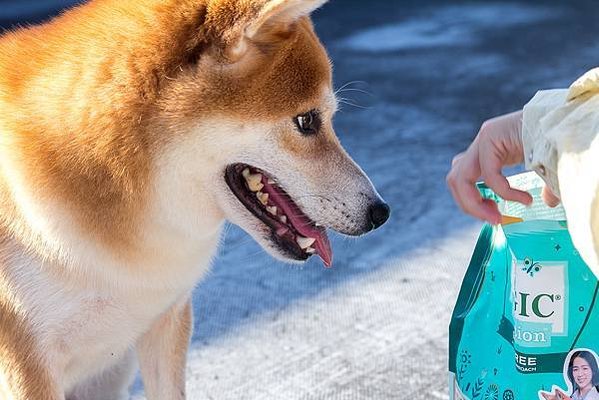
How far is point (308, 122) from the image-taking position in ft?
4.28

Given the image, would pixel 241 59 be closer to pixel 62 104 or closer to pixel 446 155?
pixel 62 104

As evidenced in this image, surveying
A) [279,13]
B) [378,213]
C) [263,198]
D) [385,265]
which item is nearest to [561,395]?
[378,213]

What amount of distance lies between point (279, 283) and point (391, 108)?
120 centimetres

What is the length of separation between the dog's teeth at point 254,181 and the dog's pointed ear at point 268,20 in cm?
17

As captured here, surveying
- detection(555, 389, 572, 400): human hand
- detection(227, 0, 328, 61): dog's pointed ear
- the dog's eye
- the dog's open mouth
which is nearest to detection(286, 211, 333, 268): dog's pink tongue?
the dog's open mouth

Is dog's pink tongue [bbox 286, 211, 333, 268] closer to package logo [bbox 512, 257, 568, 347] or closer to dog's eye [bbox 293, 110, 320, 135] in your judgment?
dog's eye [bbox 293, 110, 320, 135]

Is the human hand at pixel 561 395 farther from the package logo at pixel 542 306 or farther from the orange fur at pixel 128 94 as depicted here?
the orange fur at pixel 128 94

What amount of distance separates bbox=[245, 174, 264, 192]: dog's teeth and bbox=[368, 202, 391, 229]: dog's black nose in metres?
0.16

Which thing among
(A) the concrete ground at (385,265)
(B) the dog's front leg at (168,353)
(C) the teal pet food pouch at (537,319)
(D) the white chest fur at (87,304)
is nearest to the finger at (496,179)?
Answer: (C) the teal pet food pouch at (537,319)

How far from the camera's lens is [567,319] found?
1147mm

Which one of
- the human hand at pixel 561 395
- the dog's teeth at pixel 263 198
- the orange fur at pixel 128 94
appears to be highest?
the orange fur at pixel 128 94

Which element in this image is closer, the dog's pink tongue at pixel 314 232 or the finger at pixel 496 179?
the finger at pixel 496 179

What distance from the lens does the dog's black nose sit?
4.39 feet

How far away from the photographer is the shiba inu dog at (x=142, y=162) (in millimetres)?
1217
